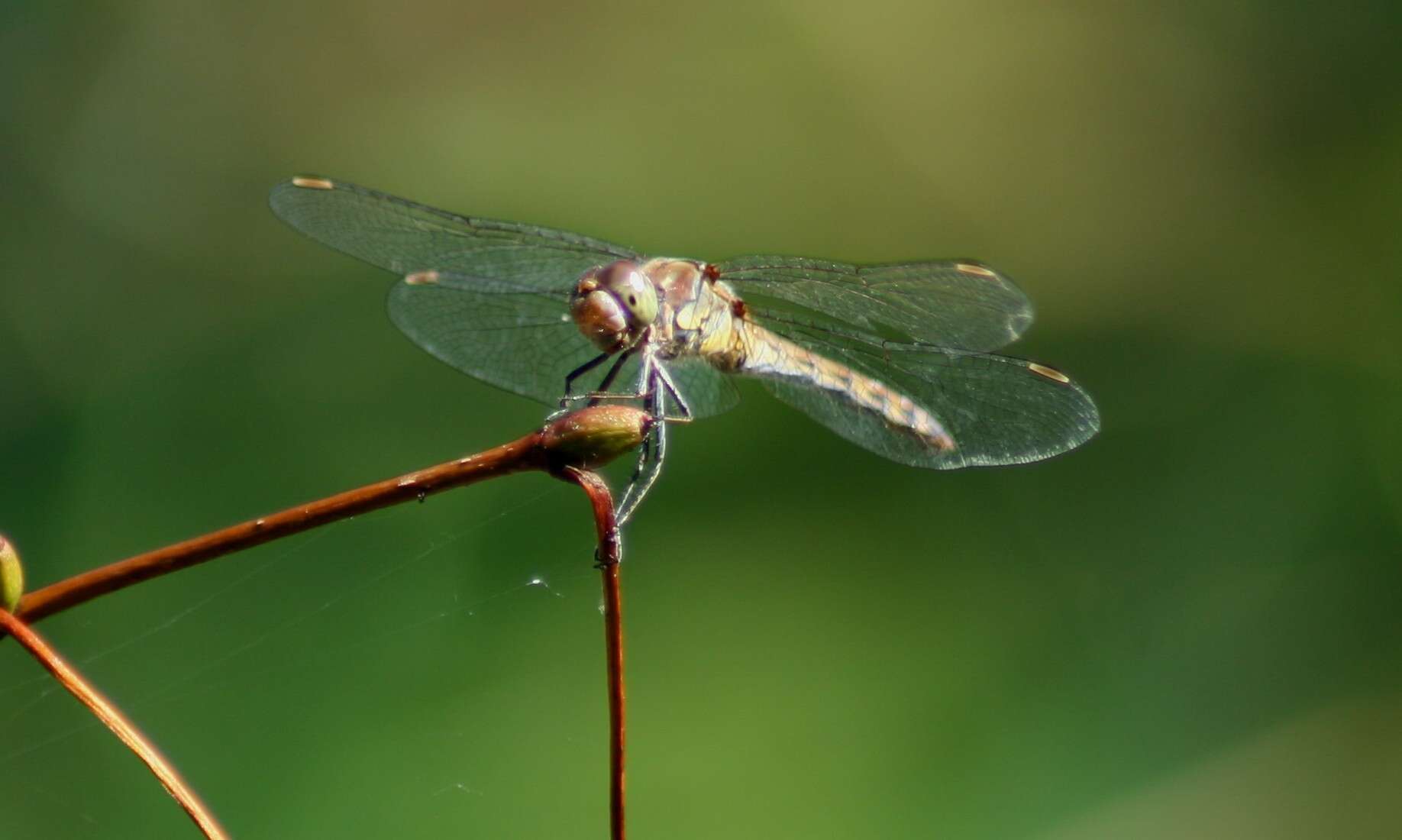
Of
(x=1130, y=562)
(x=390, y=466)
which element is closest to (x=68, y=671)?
(x=390, y=466)

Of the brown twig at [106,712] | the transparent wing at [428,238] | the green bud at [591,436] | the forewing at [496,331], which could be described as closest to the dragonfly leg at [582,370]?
the forewing at [496,331]

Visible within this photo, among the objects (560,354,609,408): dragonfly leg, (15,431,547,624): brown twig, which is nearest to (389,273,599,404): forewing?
(560,354,609,408): dragonfly leg

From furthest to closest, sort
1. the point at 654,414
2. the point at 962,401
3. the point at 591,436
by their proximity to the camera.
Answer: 1. the point at 962,401
2. the point at 654,414
3. the point at 591,436

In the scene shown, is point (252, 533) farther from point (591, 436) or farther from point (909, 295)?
point (909, 295)

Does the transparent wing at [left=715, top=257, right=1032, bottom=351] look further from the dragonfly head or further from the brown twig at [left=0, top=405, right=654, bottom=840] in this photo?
the brown twig at [left=0, top=405, right=654, bottom=840]

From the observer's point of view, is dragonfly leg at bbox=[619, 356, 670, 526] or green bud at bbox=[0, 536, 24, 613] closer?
green bud at bbox=[0, 536, 24, 613]

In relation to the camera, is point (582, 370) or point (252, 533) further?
point (582, 370)

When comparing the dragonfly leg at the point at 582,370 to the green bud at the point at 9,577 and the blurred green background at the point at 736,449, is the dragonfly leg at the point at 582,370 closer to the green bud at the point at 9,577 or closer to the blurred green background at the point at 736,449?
the blurred green background at the point at 736,449

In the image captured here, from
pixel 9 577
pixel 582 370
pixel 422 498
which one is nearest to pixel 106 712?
pixel 9 577
